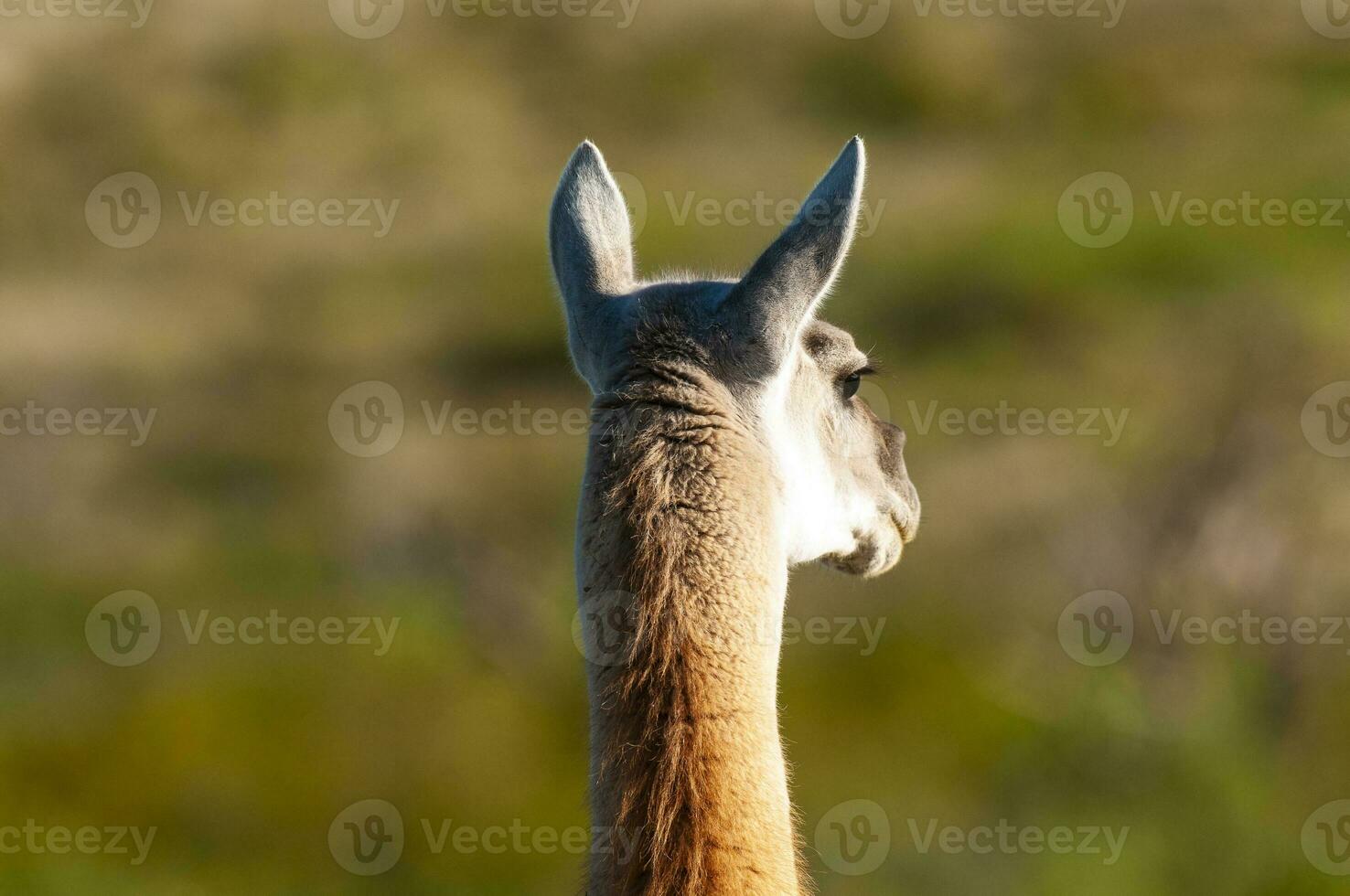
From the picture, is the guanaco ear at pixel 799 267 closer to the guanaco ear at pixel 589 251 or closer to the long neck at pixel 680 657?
the long neck at pixel 680 657

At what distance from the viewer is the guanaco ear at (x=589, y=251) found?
469 centimetres

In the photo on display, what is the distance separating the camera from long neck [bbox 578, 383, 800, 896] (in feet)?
12.6

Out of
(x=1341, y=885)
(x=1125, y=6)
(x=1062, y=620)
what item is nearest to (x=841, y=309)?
(x=1062, y=620)

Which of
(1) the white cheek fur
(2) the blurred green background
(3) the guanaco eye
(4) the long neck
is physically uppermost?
(2) the blurred green background

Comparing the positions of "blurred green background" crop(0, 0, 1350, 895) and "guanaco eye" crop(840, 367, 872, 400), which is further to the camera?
"blurred green background" crop(0, 0, 1350, 895)

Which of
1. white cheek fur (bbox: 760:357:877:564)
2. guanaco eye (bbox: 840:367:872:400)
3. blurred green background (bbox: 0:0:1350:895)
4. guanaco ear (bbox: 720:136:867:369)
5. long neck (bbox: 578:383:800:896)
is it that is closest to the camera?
long neck (bbox: 578:383:800:896)

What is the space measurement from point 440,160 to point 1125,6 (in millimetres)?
14031

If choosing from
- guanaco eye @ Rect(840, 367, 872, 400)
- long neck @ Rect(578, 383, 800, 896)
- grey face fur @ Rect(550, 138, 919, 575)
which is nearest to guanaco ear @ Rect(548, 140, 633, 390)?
grey face fur @ Rect(550, 138, 919, 575)

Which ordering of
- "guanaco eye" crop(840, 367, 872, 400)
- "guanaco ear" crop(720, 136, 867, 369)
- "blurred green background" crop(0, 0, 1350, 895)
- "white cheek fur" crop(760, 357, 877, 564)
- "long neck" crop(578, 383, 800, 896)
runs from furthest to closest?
"blurred green background" crop(0, 0, 1350, 895) → "guanaco eye" crop(840, 367, 872, 400) → "white cheek fur" crop(760, 357, 877, 564) → "guanaco ear" crop(720, 136, 867, 369) → "long neck" crop(578, 383, 800, 896)

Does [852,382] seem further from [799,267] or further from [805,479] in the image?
[799,267]

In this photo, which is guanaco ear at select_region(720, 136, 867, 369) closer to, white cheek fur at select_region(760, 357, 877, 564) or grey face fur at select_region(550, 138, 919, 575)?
grey face fur at select_region(550, 138, 919, 575)

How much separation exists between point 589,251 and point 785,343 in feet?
2.72

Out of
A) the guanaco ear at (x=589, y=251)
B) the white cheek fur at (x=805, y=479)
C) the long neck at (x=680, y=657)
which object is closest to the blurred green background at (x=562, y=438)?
the white cheek fur at (x=805, y=479)

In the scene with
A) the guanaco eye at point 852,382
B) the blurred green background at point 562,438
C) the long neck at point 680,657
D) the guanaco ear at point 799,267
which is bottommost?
the long neck at point 680,657
